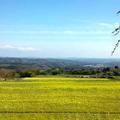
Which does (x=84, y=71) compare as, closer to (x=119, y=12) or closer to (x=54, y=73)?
(x=54, y=73)

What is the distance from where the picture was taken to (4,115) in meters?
18.8

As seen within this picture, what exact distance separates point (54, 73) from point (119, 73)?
782 inches

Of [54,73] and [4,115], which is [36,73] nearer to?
[54,73]

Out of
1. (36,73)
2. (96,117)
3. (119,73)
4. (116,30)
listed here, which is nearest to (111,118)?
(96,117)

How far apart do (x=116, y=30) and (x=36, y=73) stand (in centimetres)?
9031

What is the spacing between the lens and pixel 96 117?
18016mm

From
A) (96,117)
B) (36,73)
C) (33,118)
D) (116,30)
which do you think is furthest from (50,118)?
(36,73)

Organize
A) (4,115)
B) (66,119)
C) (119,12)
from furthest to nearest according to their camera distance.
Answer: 1. (4,115)
2. (66,119)
3. (119,12)

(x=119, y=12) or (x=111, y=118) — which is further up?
(x=119, y=12)

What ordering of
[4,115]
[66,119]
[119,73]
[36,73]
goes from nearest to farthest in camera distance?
[66,119], [4,115], [119,73], [36,73]

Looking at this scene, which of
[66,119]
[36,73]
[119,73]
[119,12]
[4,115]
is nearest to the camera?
[119,12]

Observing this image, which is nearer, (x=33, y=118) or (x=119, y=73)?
(x=33, y=118)

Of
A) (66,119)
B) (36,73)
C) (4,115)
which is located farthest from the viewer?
(36,73)

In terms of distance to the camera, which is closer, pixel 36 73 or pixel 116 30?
pixel 116 30
